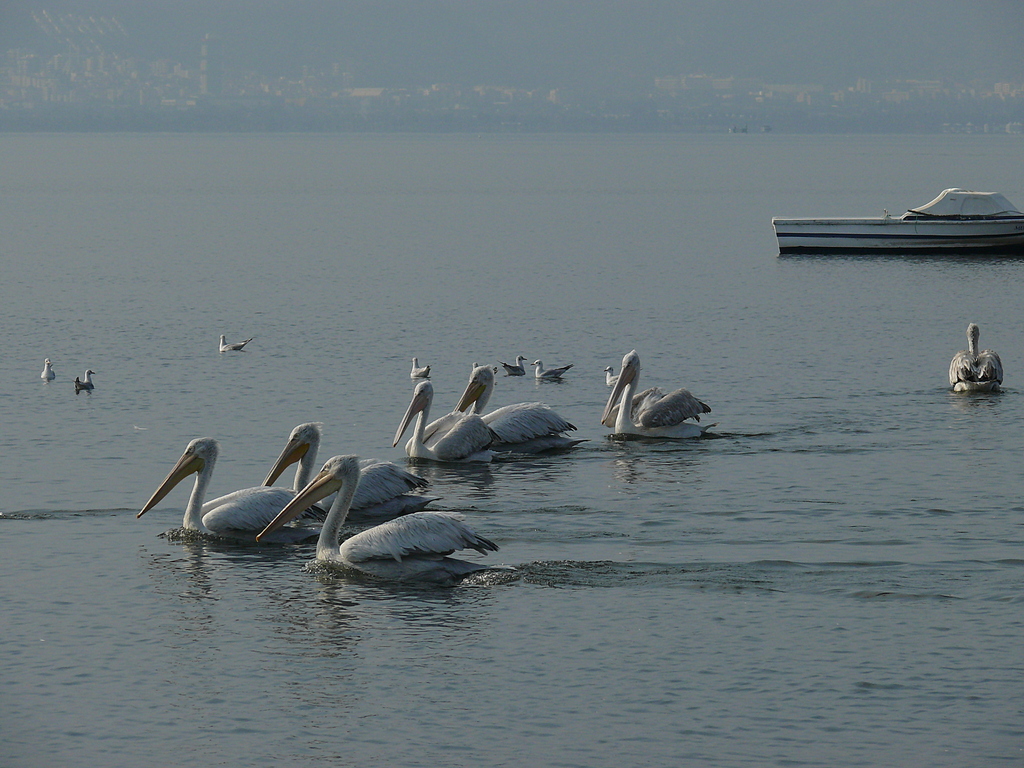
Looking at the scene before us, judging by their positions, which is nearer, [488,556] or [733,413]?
[488,556]

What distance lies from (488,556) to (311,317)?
2138cm

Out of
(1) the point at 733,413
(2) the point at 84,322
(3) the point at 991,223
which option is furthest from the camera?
(3) the point at 991,223

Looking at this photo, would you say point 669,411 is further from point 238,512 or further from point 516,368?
point 238,512

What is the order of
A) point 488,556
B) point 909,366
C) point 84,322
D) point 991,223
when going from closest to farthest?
point 488,556
point 909,366
point 84,322
point 991,223

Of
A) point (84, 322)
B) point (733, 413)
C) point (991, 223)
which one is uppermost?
point (991, 223)

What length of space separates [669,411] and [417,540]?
7254 millimetres

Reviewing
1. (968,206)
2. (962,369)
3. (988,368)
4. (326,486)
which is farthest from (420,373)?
(968,206)

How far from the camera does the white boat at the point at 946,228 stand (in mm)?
48562

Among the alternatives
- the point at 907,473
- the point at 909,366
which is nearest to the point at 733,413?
the point at 907,473

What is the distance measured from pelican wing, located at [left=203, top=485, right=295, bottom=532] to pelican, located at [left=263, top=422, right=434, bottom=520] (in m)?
0.53

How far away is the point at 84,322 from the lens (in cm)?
3366

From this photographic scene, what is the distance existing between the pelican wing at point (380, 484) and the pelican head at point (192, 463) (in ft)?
4.61

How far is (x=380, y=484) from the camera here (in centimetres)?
1466

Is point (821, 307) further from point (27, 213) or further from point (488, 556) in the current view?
point (27, 213)
